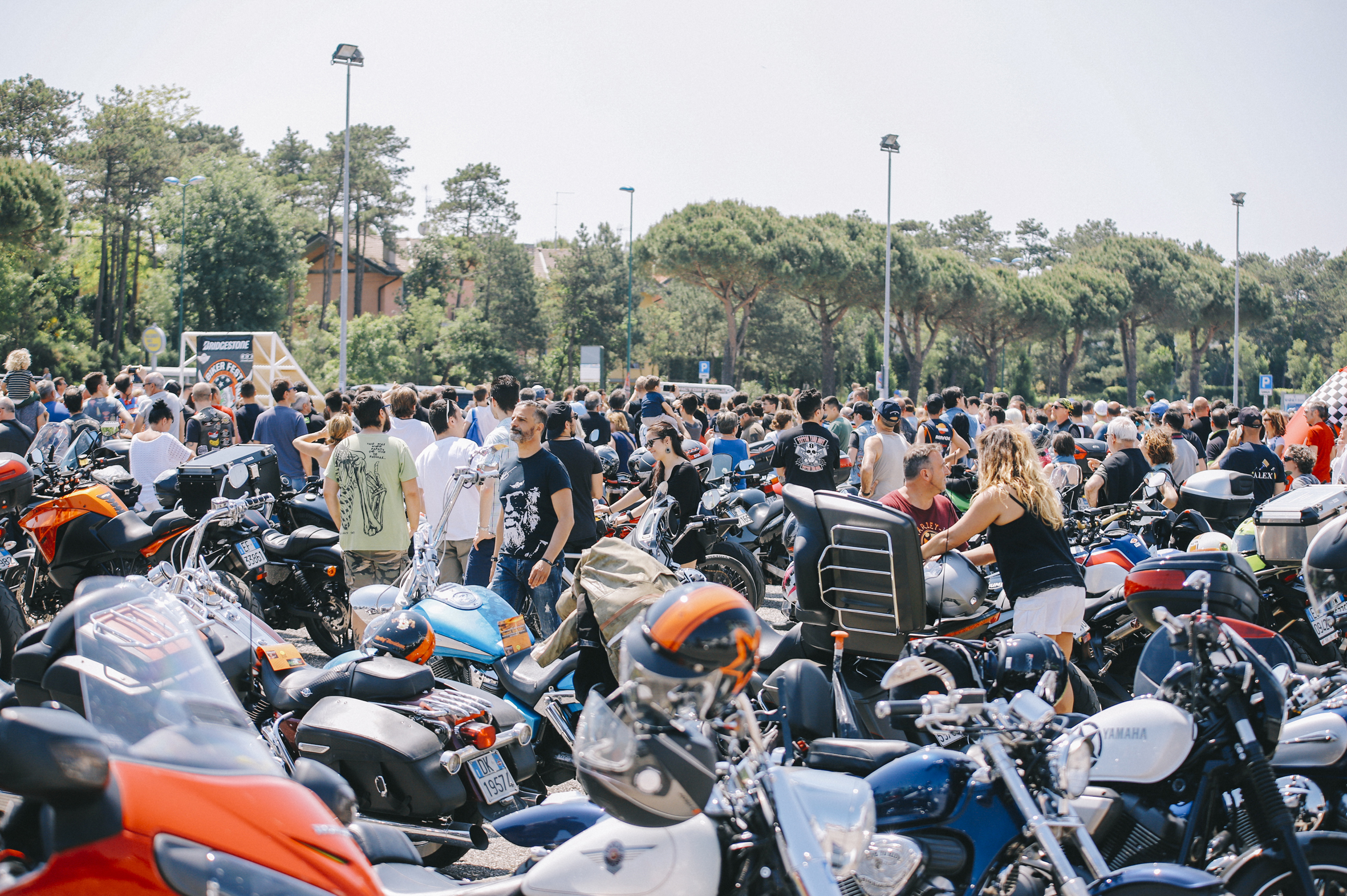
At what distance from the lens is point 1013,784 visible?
2.72m

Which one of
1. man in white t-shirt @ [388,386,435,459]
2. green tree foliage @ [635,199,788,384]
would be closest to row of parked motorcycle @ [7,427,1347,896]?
man in white t-shirt @ [388,386,435,459]

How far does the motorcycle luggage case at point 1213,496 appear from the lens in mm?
7711

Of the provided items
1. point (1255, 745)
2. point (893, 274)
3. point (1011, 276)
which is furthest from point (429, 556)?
point (1011, 276)

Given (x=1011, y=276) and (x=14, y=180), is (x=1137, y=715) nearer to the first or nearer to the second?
(x=14, y=180)

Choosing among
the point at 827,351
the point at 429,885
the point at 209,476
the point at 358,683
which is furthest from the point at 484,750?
the point at 827,351

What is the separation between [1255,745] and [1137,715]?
31cm

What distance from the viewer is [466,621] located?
492 cm

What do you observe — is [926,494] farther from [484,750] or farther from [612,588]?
[484,750]

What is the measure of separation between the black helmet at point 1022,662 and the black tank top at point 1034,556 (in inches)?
35.8

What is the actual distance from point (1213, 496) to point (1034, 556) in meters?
3.59

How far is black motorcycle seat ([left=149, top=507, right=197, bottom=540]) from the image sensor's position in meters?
7.24

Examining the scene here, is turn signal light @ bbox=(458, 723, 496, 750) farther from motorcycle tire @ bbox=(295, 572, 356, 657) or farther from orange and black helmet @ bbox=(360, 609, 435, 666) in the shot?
motorcycle tire @ bbox=(295, 572, 356, 657)

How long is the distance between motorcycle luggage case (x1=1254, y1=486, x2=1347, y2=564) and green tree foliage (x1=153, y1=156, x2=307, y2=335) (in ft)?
139

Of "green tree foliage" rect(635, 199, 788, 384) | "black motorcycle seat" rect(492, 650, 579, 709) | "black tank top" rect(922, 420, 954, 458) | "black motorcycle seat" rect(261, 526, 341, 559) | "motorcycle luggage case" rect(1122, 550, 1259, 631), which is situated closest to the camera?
"motorcycle luggage case" rect(1122, 550, 1259, 631)
